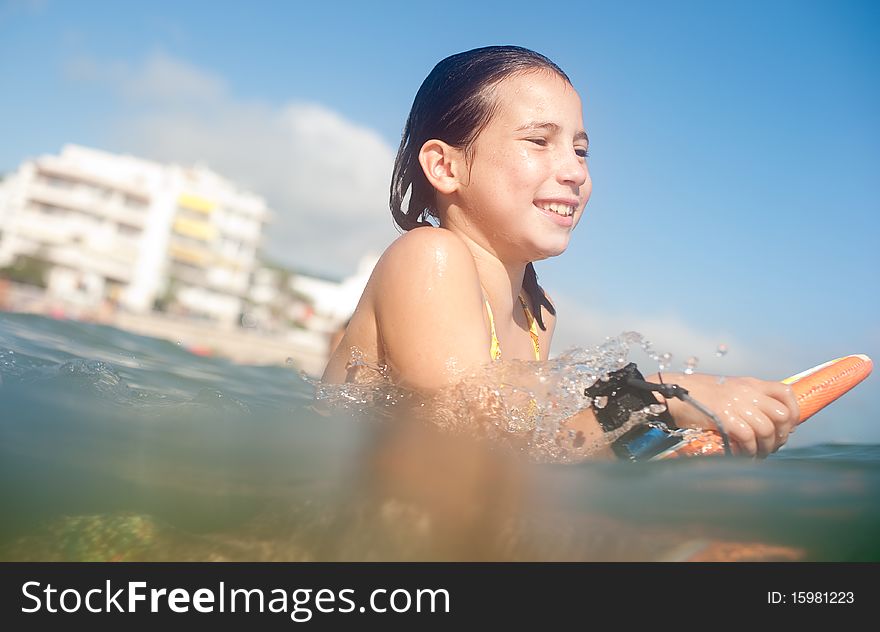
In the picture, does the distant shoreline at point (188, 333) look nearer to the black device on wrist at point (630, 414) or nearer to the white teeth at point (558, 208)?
the white teeth at point (558, 208)

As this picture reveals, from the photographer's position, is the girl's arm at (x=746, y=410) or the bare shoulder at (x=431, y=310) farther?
the bare shoulder at (x=431, y=310)

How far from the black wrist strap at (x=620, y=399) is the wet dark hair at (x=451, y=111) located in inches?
38.3

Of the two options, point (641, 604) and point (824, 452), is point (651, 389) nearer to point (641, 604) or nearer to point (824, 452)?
point (641, 604)

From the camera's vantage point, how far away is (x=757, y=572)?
4.93ft

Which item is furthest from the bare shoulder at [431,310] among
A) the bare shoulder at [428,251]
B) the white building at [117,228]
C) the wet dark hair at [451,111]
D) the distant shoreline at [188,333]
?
the white building at [117,228]

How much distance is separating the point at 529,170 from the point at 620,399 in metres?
0.86

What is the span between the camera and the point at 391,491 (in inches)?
64.7

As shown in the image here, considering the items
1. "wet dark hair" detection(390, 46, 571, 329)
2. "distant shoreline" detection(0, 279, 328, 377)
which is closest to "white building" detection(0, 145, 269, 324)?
"distant shoreline" detection(0, 279, 328, 377)

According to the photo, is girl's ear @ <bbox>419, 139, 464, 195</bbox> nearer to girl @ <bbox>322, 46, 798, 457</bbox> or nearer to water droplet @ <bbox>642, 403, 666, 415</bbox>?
girl @ <bbox>322, 46, 798, 457</bbox>

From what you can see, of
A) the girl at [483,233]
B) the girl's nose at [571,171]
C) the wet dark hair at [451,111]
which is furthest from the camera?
the wet dark hair at [451,111]

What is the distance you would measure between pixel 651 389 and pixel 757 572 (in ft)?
1.80

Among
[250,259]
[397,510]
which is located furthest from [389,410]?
[250,259]

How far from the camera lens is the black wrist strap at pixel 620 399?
198cm

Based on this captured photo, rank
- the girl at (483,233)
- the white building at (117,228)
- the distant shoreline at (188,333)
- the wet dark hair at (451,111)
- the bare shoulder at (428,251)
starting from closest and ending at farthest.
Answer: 1. the girl at (483,233)
2. the bare shoulder at (428,251)
3. the wet dark hair at (451,111)
4. the distant shoreline at (188,333)
5. the white building at (117,228)
